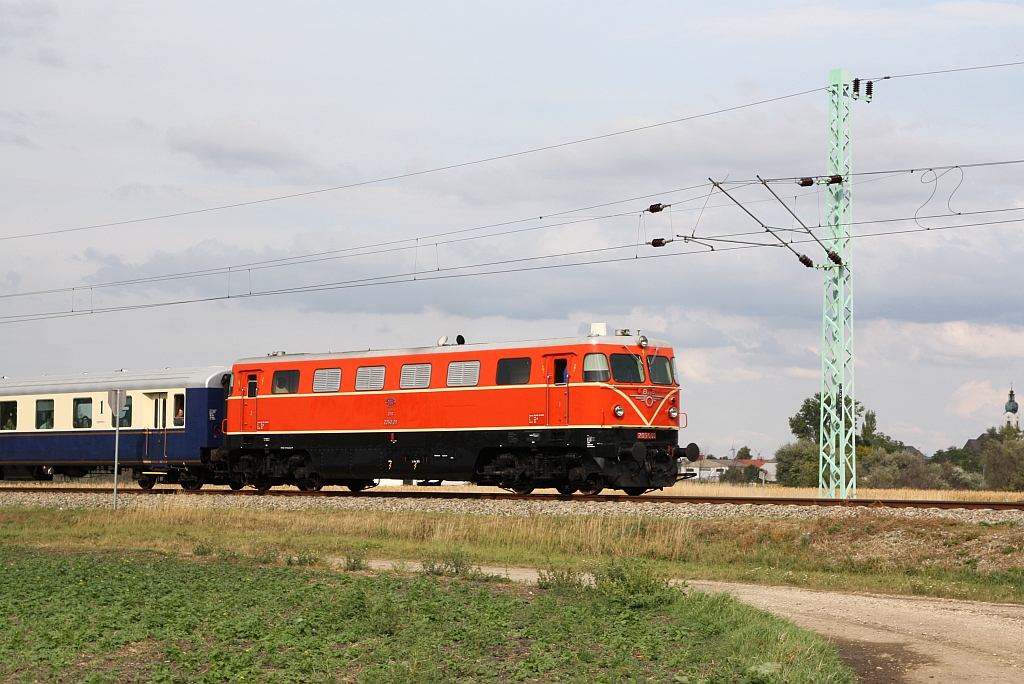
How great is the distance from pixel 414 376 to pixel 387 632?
18587 mm

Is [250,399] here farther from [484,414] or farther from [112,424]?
[484,414]

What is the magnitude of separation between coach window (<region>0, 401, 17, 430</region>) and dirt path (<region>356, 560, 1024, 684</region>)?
1065 inches

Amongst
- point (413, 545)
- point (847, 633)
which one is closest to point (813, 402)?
point (413, 545)

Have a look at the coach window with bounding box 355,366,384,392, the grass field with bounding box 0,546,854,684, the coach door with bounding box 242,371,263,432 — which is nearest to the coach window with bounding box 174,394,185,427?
the coach door with bounding box 242,371,263,432

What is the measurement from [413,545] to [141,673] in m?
12.3

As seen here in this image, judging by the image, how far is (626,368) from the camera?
90.5 ft

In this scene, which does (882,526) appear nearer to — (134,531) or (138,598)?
(138,598)

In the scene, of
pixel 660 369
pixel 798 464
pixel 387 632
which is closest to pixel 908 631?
pixel 387 632

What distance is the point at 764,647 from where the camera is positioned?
10.5 m

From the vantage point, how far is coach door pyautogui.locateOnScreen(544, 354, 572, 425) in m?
27.3

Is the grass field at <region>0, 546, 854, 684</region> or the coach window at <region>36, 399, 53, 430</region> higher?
the coach window at <region>36, 399, 53, 430</region>

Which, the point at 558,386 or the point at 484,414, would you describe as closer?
the point at 558,386

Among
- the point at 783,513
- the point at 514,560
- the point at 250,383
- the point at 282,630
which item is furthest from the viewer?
the point at 250,383

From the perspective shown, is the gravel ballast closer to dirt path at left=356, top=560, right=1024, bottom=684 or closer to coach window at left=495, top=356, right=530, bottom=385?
coach window at left=495, top=356, right=530, bottom=385
